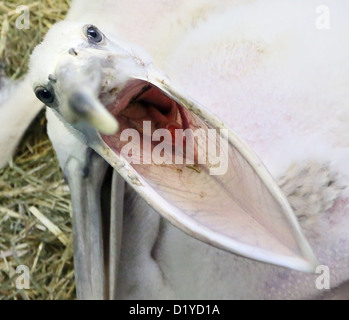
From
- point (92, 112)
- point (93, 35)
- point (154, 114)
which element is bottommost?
point (92, 112)

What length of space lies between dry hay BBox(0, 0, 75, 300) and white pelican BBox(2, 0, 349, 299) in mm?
418

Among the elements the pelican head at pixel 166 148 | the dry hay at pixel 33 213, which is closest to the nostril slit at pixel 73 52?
the pelican head at pixel 166 148

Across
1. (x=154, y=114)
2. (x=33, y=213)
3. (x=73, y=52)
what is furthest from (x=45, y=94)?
(x=33, y=213)

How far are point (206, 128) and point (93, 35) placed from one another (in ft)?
0.84

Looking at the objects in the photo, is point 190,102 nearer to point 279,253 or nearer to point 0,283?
point 279,253

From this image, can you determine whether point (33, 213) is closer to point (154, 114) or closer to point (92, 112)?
point (154, 114)

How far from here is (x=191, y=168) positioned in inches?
49.1

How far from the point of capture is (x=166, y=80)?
116 centimetres

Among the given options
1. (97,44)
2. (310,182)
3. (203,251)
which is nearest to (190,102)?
(97,44)

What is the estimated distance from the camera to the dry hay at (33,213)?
6.33 feet

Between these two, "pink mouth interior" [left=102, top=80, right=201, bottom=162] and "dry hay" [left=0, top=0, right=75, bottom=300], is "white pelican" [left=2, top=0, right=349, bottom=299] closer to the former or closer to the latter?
"pink mouth interior" [left=102, top=80, right=201, bottom=162]

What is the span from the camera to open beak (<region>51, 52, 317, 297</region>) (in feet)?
3.52

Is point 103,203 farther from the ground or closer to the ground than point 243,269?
farther from the ground

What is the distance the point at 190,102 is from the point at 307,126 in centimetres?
38
